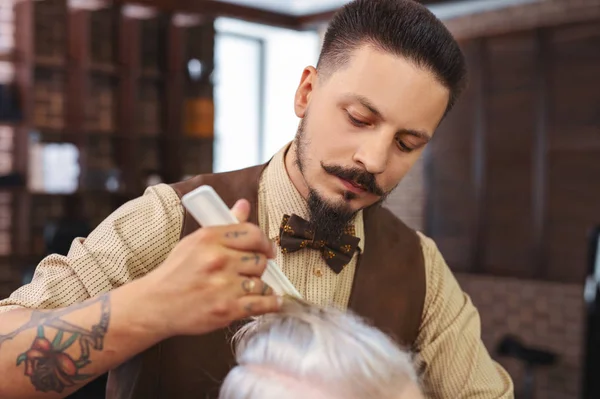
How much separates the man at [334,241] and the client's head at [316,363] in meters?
0.13

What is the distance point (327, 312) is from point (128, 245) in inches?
20.6

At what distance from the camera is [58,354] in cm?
118

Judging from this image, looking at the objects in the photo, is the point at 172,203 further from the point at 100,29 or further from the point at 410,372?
the point at 100,29

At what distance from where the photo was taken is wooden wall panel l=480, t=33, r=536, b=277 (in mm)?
→ 5930

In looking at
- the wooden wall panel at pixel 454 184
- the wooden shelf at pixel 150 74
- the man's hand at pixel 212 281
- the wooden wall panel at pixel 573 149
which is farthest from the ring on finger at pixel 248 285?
the wooden shelf at pixel 150 74

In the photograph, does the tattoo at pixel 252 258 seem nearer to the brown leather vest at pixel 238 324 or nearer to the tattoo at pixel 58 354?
the tattoo at pixel 58 354

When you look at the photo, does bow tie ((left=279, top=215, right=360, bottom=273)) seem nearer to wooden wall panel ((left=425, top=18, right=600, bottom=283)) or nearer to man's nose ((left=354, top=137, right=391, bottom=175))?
man's nose ((left=354, top=137, right=391, bottom=175))

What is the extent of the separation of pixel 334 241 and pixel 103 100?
4.93 metres

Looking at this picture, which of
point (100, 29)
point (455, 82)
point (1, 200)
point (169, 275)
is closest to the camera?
point (169, 275)

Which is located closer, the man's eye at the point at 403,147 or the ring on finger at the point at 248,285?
the ring on finger at the point at 248,285

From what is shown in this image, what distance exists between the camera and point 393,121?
1432 mm

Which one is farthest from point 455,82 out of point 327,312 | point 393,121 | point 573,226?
point 573,226

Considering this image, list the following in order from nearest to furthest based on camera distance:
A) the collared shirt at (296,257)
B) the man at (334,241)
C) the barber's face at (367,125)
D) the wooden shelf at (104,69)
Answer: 1. the man at (334,241)
2. the barber's face at (367,125)
3. the collared shirt at (296,257)
4. the wooden shelf at (104,69)

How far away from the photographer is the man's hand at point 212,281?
105 cm
